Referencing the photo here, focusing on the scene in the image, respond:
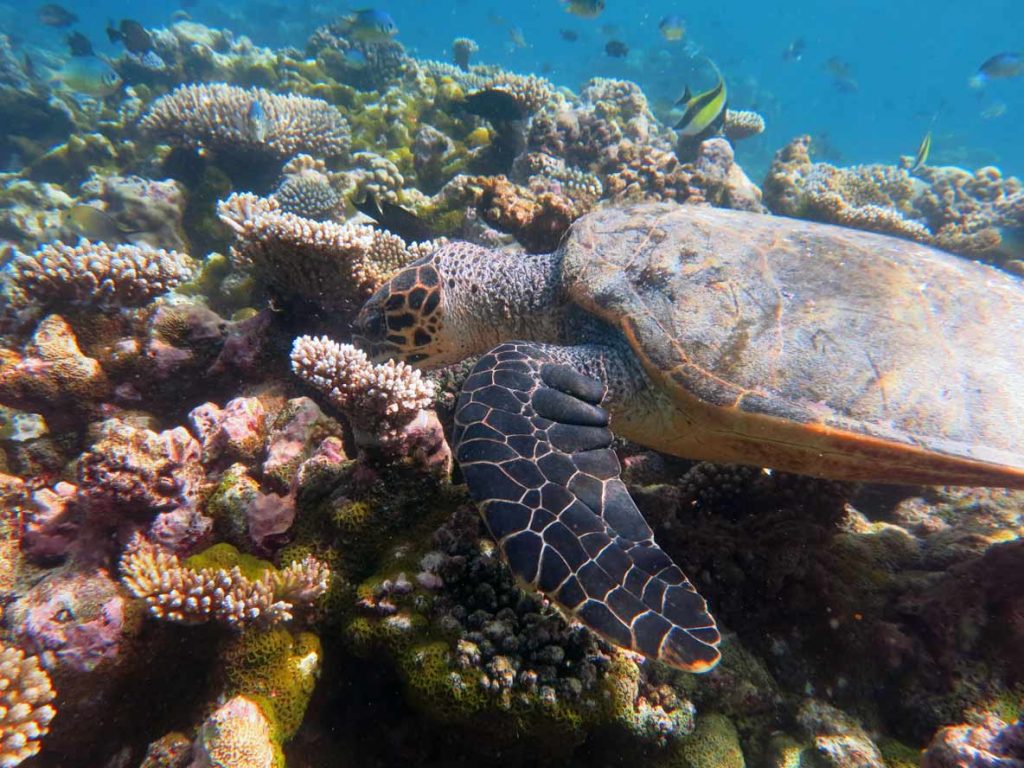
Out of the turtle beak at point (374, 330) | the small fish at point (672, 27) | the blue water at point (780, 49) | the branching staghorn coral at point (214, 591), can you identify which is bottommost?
the branching staghorn coral at point (214, 591)

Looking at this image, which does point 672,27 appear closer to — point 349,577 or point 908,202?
point 908,202

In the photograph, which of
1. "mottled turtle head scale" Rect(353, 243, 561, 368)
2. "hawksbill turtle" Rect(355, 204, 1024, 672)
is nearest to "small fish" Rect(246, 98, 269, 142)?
"mottled turtle head scale" Rect(353, 243, 561, 368)

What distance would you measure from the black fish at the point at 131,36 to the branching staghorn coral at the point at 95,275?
13.4 meters

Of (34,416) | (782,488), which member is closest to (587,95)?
(782,488)

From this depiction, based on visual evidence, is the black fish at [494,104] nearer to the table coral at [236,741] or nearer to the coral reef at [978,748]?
the table coral at [236,741]

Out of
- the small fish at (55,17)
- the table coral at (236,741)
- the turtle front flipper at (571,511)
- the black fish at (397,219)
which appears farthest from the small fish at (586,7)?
the small fish at (55,17)

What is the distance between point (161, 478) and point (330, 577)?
1096mm

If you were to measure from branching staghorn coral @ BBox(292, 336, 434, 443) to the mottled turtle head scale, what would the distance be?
776 millimetres

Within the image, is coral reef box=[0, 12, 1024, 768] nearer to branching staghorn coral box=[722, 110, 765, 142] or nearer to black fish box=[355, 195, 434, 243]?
black fish box=[355, 195, 434, 243]

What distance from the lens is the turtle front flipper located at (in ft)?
6.40

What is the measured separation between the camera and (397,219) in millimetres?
5523

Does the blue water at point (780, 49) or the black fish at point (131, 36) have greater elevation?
the blue water at point (780, 49)

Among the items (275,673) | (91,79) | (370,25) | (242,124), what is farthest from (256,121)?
(91,79)

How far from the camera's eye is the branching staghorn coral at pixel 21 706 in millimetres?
1934
